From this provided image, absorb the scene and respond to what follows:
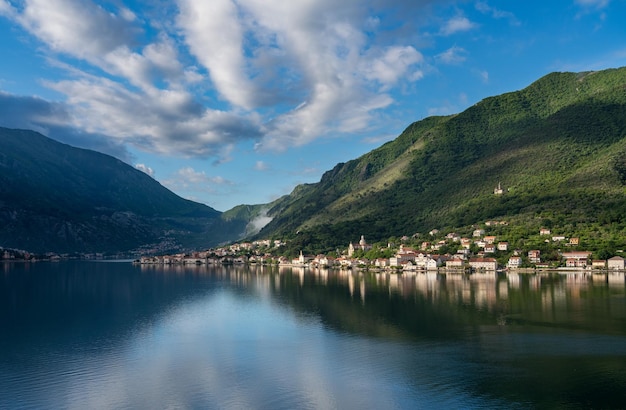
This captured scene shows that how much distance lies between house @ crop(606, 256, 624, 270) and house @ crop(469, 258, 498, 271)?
19928 millimetres

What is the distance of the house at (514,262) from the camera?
324 ft

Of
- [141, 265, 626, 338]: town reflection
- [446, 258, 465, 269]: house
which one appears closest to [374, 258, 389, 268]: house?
[446, 258, 465, 269]: house

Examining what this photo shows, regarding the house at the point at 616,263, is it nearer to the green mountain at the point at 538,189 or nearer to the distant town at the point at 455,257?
the distant town at the point at 455,257

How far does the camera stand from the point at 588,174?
133m

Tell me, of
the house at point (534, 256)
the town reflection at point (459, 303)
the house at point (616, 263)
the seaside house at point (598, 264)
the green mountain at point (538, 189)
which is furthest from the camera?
the green mountain at point (538, 189)

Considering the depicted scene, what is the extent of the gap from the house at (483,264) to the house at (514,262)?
264cm

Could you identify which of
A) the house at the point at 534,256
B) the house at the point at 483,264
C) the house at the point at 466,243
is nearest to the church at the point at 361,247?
the house at the point at 466,243

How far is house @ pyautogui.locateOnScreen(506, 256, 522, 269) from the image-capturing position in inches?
3888

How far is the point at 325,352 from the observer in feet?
113

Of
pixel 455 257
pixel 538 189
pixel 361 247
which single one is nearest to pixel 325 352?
pixel 455 257

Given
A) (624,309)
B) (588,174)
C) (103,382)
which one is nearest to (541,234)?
(588,174)

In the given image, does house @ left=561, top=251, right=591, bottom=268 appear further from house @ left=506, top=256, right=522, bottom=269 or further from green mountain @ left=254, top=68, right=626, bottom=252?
house @ left=506, top=256, right=522, bottom=269

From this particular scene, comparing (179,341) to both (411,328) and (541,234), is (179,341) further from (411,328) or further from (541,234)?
(541,234)

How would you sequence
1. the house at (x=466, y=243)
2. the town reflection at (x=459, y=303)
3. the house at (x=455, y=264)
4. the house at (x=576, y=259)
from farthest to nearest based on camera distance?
the house at (x=466, y=243), the house at (x=455, y=264), the house at (x=576, y=259), the town reflection at (x=459, y=303)
